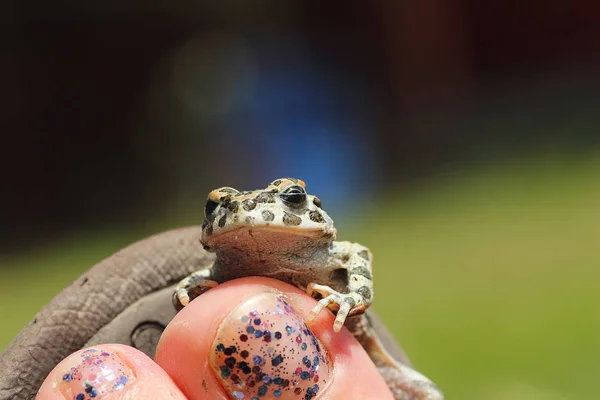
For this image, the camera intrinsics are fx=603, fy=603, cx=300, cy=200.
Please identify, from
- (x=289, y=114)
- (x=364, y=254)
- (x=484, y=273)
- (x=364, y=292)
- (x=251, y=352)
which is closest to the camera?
(x=251, y=352)

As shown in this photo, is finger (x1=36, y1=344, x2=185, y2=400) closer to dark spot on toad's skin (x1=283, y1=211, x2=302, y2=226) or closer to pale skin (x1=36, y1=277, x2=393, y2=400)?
pale skin (x1=36, y1=277, x2=393, y2=400)

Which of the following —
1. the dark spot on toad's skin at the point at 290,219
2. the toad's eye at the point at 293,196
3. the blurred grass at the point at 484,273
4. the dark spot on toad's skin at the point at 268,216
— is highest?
the toad's eye at the point at 293,196

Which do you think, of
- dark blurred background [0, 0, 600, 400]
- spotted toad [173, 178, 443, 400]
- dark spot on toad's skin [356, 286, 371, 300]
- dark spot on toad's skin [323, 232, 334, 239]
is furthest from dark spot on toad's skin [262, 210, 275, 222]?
dark blurred background [0, 0, 600, 400]

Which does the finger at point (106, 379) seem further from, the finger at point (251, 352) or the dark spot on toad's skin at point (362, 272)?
the dark spot on toad's skin at point (362, 272)

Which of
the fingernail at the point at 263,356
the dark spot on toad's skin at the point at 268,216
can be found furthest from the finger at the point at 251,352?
the dark spot on toad's skin at the point at 268,216

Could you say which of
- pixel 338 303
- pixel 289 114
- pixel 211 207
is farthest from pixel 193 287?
pixel 289 114

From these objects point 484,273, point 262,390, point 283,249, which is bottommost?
point 484,273

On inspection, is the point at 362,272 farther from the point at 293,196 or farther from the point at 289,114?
the point at 289,114
